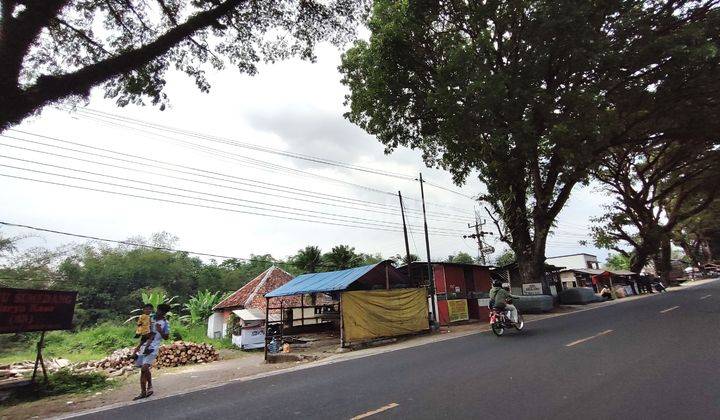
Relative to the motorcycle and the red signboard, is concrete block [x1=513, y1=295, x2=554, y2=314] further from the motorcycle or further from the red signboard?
the red signboard

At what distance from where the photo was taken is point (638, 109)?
1992 centimetres

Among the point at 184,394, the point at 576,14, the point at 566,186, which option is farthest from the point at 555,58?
the point at 184,394

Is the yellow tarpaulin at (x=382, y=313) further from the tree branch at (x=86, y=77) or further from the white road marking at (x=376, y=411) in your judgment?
the tree branch at (x=86, y=77)

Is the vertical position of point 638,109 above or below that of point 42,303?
above

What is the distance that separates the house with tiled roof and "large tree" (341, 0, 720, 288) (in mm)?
16581

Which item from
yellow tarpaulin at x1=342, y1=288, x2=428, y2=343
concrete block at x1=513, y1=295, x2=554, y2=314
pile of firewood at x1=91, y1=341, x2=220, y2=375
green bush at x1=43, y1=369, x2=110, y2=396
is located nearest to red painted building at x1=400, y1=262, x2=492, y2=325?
concrete block at x1=513, y1=295, x2=554, y2=314

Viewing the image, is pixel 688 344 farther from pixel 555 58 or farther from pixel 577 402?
pixel 555 58

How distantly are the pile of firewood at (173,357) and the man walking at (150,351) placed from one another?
902 centimetres

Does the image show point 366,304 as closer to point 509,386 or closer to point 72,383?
point 72,383

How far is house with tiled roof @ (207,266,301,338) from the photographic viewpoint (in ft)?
97.6

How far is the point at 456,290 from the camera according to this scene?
2494 cm

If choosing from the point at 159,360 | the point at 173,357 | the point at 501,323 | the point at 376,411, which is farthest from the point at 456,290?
the point at 376,411

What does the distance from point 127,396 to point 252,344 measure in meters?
13.9

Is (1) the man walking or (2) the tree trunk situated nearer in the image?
(1) the man walking
